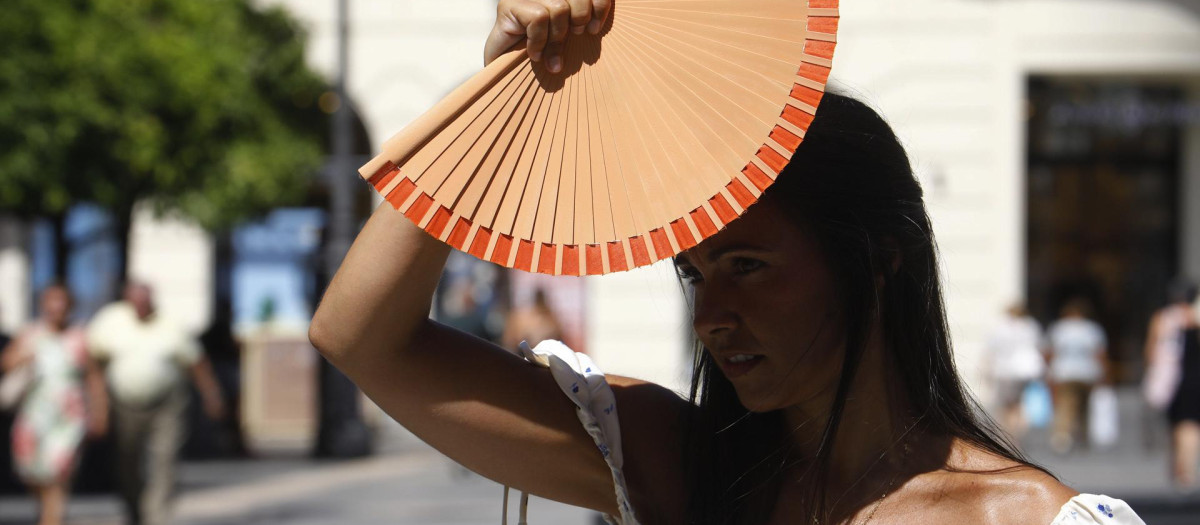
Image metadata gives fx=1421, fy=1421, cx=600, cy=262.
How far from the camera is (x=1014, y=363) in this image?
14039mm

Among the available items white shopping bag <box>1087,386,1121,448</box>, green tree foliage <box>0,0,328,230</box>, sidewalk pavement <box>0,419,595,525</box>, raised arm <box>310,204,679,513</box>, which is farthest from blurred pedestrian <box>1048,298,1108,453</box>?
raised arm <box>310,204,679,513</box>

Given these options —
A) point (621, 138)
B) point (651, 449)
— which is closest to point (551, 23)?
point (621, 138)

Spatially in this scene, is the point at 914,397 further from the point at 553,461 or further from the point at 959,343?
the point at 959,343

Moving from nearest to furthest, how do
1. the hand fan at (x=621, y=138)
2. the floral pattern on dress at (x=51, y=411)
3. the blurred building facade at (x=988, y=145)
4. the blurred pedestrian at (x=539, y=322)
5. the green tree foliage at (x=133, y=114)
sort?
the hand fan at (x=621, y=138) < the floral pattern on dress at (x=51, y=411) < the blurred pedestrian at (x=539, y=322) < the green tree foliage at (x=133, y=114) < the blurred building facade at (x=988, y=145)

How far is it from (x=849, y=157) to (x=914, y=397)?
0.34m

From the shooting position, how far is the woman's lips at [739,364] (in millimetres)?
1736

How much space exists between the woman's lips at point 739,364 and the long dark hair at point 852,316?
14 cm

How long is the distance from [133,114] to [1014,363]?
8.67 m

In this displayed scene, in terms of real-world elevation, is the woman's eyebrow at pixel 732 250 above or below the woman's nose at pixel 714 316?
above

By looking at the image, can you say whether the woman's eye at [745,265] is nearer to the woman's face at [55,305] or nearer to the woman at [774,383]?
the woman at [774,383]

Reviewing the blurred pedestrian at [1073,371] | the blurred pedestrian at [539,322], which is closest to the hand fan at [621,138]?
the blurred pedestrian at [539,322]

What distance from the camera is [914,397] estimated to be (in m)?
1.87

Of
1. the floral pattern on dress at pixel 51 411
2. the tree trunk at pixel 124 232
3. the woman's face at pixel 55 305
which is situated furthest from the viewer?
the tree trunk at pixel 124 232

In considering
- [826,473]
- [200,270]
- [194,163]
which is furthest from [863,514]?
[200,270]
